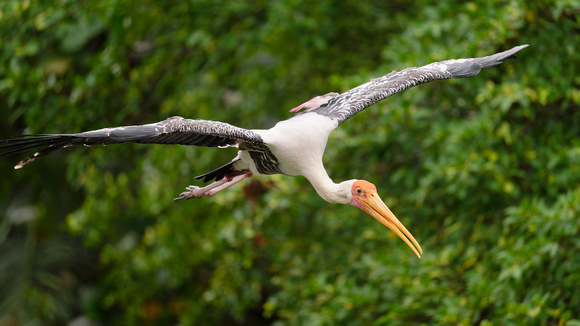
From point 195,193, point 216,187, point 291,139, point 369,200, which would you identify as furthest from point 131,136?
point 369,200

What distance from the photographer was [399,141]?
8.05 metres

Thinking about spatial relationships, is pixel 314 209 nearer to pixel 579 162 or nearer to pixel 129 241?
pixel 579 162

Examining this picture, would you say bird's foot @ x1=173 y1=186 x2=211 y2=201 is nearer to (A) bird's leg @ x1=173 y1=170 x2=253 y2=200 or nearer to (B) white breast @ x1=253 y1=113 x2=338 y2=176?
(A) bird's leg @ x1=173 y1=170 x2=253 y2=200

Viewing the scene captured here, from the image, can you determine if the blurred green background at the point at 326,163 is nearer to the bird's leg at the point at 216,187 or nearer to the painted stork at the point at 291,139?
the painted stork at the point at 291,139

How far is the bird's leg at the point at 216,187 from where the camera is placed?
527 centimetres

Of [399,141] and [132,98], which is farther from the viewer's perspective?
[132,98]

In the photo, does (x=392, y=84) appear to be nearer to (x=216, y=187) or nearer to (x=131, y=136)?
(x=216, y=187)

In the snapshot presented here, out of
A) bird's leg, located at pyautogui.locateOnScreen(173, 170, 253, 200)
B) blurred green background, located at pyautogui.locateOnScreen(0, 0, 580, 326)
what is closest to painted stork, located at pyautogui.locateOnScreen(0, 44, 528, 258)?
bird's leg, located at pyautogui.locateOnScreen(173, 170, 253, 200)

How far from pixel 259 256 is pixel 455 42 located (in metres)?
3.67

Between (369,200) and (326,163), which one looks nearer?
(369,200)

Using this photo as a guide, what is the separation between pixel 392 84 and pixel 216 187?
1.44 m

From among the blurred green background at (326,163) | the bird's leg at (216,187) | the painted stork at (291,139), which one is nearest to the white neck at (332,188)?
the painted stork at (291,139)

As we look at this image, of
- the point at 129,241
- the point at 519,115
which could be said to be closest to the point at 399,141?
the point at 519,115

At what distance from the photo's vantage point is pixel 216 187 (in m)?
5.43
